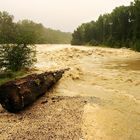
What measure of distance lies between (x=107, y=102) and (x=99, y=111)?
1.38m

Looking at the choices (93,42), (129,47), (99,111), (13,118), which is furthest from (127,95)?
(93,42)

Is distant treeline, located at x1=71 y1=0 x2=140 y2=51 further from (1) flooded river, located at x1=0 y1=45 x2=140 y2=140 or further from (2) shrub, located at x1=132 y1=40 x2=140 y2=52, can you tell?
(1) flooded river, located at x1=0 y1=45 x2=140 y2=140

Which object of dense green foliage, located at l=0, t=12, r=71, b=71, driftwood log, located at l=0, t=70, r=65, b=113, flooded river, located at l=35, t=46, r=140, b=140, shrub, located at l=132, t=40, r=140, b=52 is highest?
dense green foliage, located at l=0, t=12, r=71, b=71

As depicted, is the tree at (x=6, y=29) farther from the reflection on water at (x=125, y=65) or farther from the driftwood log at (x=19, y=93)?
the reflection on water at (x=125, y=65)

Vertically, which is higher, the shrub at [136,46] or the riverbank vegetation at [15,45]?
the riverbank vegetation at [15,45]

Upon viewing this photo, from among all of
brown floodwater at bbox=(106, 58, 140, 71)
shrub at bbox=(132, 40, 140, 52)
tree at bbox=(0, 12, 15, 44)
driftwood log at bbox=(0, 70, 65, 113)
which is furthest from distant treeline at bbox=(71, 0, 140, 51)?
driftwood log at bbox=(0, 70, 65, 113)

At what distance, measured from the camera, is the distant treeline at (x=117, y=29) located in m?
50.5

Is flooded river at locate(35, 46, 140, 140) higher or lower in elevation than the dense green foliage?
lower

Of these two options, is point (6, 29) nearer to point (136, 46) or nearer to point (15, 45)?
point (15, 45)

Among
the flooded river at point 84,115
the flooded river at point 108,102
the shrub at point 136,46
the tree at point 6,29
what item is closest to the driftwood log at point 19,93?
the flooded river at point 84,115

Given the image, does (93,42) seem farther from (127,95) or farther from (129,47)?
(127,95)

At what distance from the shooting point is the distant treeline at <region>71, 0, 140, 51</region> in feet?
166

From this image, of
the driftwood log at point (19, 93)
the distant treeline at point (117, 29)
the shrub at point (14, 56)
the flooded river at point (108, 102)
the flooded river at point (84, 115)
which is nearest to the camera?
the flooded river at point (84, 115)

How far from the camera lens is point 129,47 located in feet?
170
